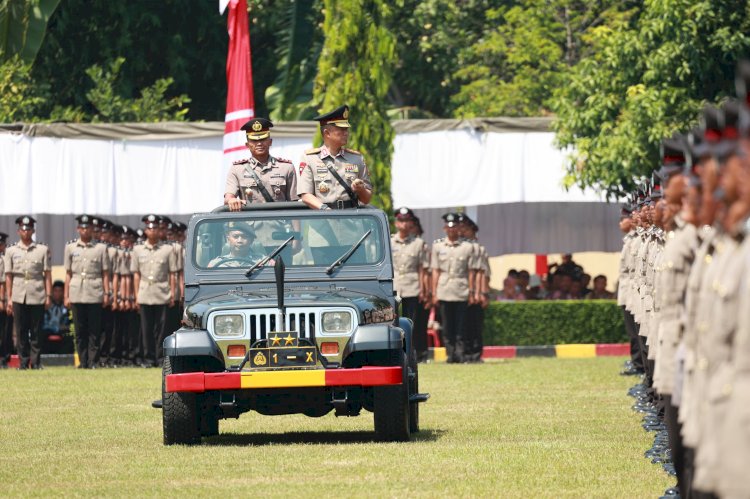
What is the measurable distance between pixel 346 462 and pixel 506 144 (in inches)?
649

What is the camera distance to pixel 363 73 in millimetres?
28688

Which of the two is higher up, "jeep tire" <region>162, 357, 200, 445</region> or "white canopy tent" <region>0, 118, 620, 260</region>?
"white canopy tent" <region>0, 118, 620, 260</region>

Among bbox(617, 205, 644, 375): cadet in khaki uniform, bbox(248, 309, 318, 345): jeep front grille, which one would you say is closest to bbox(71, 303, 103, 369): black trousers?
bbox(617, 205, 644, 375): cadet in khaki uniform

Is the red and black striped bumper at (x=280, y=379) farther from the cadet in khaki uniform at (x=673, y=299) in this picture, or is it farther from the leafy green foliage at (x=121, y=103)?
the leafy green foliage at (x=121, y=103)

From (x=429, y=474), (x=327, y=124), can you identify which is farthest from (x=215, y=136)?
(x=429, y=474)

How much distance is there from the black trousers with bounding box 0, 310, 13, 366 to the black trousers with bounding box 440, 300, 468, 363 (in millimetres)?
6506

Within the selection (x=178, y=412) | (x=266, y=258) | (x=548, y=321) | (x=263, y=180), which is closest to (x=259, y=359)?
(x=178, y=412)

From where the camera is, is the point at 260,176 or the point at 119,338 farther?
the point at 119,338

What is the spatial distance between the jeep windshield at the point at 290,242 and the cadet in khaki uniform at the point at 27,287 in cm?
1192

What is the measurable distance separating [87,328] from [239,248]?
12.6 meters

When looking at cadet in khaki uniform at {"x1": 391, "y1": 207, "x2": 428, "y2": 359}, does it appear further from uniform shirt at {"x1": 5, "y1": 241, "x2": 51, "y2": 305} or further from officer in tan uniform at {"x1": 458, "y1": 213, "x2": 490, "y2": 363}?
uniform shirt at {"x1": 5, "y1": 241, "x2": 51, "y2": 305}

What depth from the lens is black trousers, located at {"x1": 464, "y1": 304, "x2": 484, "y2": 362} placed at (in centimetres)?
2767

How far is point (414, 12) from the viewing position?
4188 centimetres

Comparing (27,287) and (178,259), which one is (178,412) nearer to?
(27,287)
